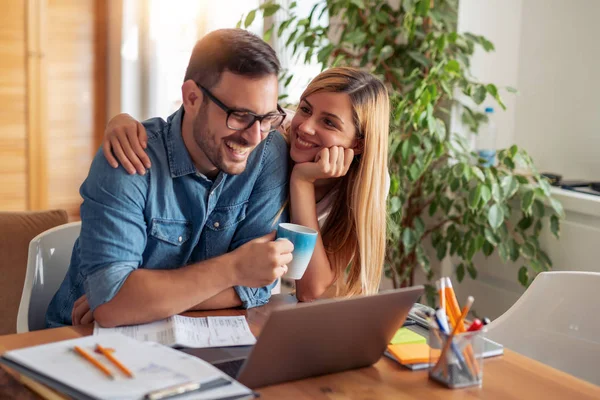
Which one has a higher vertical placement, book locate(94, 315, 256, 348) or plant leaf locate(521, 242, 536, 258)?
book locate(94, 315, 256, 348)

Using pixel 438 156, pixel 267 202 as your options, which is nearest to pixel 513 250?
pixel 438 156

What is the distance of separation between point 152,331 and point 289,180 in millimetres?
559

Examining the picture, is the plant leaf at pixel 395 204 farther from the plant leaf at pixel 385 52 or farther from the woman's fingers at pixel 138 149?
the woman's fingers at pixel 138 149

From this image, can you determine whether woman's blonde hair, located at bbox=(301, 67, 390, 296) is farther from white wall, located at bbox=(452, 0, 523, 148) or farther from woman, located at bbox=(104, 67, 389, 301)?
white wall, located at bbox=(452, 0, 523, 148)

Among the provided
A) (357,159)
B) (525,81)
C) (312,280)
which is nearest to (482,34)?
(525,81)

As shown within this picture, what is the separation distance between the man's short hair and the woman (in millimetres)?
219

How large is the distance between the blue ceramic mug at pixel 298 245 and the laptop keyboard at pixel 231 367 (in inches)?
11.1

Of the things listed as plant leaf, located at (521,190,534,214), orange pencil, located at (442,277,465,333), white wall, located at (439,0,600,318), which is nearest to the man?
orange pencil, located at (442,277,465,333)

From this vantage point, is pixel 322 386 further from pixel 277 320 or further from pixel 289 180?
pixel 289 180

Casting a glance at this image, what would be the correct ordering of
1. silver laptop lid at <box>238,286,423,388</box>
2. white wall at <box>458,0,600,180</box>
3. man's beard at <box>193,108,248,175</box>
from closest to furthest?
1. silver laptop lid at <box>238,286,423,388</box>
2. man's beard at <box>193,108,248,175</box>
3. white wall at <box>458,0,600,180</box>

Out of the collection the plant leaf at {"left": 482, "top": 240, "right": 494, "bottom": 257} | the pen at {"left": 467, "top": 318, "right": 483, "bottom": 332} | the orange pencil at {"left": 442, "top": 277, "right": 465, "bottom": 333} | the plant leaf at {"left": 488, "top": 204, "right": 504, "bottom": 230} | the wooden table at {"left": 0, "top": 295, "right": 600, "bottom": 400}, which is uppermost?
the orange pencil at {"left": 442, "top": 277, "right": 465, "bottom": 333}

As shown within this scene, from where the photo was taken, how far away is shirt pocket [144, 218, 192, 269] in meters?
1.63

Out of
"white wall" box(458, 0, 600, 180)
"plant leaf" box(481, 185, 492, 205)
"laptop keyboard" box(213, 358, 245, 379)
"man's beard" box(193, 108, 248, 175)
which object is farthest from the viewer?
"white wall" box(458, 0, 600, 180)

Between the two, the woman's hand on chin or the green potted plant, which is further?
the green potted plant
